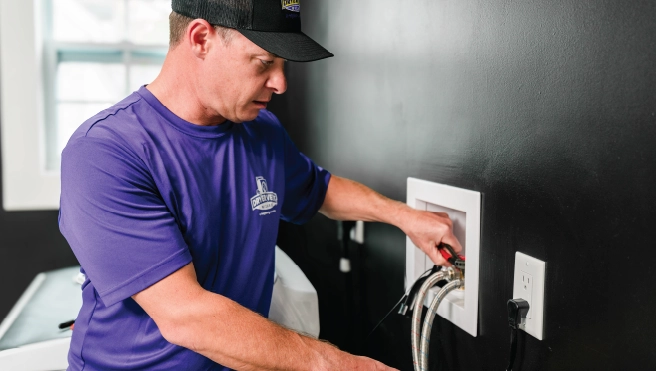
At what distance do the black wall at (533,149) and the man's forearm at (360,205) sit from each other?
0.10m

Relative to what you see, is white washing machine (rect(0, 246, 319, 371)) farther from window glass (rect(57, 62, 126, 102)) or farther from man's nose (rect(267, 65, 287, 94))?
window glass (rect(57, 62, 126, 102))

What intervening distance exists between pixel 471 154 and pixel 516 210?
0.57ft

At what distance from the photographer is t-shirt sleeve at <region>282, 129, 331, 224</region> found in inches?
54.9

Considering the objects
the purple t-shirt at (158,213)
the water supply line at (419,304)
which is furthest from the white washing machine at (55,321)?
the water supply line at (419,304)

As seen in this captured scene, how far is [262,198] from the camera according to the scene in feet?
4.02

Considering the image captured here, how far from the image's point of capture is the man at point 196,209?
904 millimetres

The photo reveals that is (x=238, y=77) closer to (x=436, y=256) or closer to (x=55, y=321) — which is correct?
(x=436, y=256)

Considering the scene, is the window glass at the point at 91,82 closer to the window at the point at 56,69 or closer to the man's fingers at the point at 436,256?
the window at the point at 56,69

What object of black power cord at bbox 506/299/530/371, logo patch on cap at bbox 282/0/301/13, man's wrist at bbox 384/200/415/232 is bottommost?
black power cord at bbox 506/299/530/371

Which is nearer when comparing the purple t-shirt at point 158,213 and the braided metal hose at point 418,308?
the purple t-shirt at point 158,213

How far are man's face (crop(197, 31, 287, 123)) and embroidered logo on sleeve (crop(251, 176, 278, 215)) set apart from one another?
0.18 m

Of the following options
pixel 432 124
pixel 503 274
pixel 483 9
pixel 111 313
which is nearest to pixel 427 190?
pixel 432 124

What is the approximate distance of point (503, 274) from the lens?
0.99 metres

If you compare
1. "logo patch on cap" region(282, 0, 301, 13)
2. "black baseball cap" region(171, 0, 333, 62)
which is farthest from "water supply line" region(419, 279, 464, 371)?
"logo patch on cap" region(282, 0, 301, 13)
